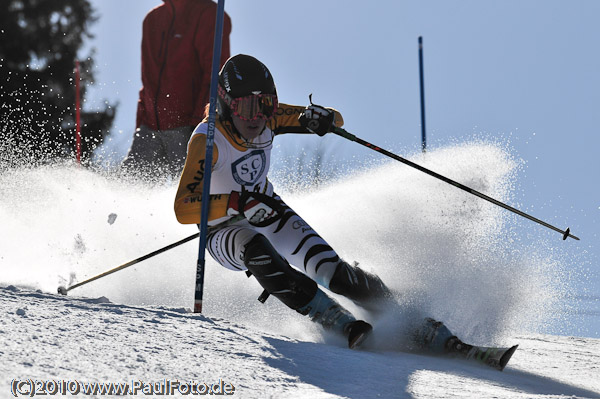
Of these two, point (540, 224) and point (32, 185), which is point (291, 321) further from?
point (32, 185)

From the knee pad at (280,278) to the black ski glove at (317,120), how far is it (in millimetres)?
983

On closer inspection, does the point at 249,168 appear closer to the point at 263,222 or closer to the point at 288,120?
the point at 263,222

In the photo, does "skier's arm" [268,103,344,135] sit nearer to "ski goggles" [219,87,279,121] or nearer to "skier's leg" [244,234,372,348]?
"ski goggles" [219,87,279,121]

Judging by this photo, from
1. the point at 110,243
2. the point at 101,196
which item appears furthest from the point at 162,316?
the point at 101,196

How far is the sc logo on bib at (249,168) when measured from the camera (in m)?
4.25

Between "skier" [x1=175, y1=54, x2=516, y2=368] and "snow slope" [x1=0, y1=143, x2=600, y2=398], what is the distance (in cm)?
16

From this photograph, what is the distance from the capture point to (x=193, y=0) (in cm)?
668

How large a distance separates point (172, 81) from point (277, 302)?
9.20 ft

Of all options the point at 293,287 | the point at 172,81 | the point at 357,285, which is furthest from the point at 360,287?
the point at 172,81

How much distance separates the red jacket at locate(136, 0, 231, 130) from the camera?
21.7 feet

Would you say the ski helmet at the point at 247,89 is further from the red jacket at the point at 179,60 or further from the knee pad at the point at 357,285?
the red jacket at the point at 179,60

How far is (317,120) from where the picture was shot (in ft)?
14.6

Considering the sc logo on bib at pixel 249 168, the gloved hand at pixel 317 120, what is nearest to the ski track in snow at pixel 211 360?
the sc logo on bib at pixel 249 168

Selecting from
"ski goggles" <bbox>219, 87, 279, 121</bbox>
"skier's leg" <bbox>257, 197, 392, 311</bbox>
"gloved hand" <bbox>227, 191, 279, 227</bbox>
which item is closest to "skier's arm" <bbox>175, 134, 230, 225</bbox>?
"gloved hand" <bbox>227, 191, 279, 227</bbox>
